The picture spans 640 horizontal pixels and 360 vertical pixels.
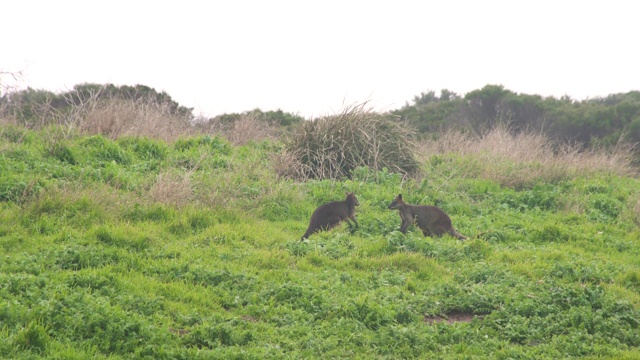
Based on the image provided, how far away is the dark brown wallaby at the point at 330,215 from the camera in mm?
10969

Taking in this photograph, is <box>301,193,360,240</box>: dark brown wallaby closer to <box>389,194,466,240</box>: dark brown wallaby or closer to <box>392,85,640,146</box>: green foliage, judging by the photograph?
<box>389,194,466,240</box>: dark brown wallaby

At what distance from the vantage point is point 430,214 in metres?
11.0

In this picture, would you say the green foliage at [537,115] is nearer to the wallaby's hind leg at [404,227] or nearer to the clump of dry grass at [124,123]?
the clump of dry grass at [124,123]

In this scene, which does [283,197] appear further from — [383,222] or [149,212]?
[149,212]

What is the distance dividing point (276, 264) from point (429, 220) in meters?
3.25

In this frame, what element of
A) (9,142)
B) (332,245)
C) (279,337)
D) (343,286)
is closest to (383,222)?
(332,245)

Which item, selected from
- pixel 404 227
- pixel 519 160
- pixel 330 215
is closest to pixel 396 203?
pixel 404 227

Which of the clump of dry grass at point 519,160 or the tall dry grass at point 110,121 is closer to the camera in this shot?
the tall dry grass at point 110,121

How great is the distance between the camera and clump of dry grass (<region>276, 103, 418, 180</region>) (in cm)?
1523

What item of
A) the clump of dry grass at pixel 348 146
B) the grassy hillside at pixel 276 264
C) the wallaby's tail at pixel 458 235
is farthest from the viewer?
the clump of dry grass at pixel 348 146

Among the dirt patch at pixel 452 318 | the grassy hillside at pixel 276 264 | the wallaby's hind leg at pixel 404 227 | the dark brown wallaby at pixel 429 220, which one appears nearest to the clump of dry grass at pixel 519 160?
the grassy hillside at pixel 276 264

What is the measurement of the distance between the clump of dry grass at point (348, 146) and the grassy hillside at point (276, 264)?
773 mm

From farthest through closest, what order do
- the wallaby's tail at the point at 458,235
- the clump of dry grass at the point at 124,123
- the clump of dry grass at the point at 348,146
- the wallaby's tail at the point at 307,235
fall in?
1. the clump of dry grass at the point at 124,123
2. the clump of dry grass at the point at 348,146
3. the wallaby's tail at the point at 458,235
4. the wallaby's tail at the point at 307,235

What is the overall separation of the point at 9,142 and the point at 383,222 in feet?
24.8
